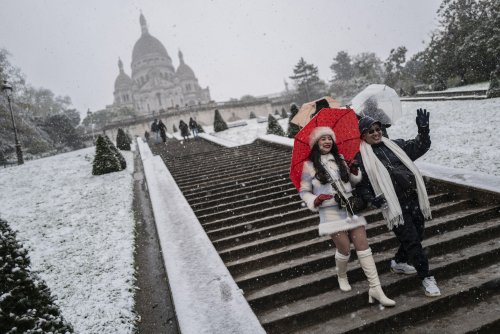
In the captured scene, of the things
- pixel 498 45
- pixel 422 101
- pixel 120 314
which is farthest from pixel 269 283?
pixel 498 45

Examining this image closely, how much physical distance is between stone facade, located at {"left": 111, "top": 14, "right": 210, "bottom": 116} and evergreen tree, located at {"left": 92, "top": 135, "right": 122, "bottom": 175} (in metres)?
57.9

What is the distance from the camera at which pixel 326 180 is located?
3268mm

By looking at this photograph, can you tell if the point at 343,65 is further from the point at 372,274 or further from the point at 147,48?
the point at 372,274

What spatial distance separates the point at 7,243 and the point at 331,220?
270 centimetres

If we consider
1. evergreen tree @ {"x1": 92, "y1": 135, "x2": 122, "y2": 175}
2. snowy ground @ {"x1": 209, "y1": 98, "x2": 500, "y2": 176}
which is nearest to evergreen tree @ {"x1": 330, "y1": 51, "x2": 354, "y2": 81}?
snowy ground @ {"x1": 209, "y1": 98, "x2": 500, "y2": 176}

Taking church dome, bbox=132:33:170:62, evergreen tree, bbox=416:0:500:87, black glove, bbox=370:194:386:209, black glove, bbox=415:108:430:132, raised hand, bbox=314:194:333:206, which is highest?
church dome, bbox=132:33:170:62

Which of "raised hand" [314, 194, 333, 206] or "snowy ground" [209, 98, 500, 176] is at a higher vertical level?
"raised hand" [314, 194, 333, 206]

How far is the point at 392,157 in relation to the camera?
342cm

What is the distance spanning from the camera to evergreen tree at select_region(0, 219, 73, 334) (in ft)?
8.15

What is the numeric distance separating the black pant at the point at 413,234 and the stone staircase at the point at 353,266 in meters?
0.31

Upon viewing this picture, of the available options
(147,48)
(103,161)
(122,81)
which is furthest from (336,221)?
(122,81)

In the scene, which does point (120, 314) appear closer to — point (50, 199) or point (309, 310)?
point (309, 310)

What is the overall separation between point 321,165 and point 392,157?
0.73 meters

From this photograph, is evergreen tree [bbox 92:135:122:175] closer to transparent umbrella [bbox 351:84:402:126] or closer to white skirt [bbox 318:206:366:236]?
transparent umbrella [bbox 351:84:402:126]
